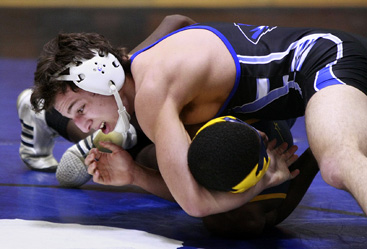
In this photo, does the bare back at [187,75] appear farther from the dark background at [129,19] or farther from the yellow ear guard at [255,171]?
the dark background at [129,19]

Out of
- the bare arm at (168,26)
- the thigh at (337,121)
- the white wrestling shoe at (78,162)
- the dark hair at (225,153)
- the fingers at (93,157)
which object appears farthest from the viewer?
the bare arm at (168,26)

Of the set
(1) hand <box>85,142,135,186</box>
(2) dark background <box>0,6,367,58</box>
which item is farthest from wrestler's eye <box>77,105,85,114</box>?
(2) dark background <box>0,6,367,58</box>

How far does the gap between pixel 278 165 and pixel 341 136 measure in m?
0.44

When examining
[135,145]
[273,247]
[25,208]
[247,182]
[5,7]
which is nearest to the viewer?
[247,182]

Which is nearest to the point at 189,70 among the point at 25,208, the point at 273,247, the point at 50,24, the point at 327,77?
the point at 327,77

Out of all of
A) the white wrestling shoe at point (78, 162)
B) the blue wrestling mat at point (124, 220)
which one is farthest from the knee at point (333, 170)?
the white wrestling shoe at point (78, 162)

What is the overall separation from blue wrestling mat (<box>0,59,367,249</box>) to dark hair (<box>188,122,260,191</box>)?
33 centimetres

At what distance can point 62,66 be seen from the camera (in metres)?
2.67

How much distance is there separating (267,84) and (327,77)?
11.6 inches

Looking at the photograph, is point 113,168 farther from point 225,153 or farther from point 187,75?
point 225,153

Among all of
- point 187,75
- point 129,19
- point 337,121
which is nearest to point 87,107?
point 187,75

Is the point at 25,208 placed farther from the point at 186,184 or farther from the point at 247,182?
the point at 247,182

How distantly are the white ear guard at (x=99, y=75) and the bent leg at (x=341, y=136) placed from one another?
77cm

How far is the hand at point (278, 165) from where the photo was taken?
8.08 ft
